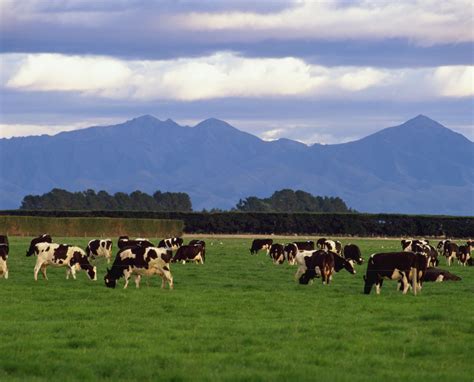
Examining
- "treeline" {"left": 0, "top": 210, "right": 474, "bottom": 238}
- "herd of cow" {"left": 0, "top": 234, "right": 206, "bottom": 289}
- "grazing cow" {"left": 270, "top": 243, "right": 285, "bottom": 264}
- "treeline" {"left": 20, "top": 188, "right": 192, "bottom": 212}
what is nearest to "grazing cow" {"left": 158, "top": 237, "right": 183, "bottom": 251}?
"grazing cow" {"left": 270, "top": 243, "right": 285, "bottom": 264}

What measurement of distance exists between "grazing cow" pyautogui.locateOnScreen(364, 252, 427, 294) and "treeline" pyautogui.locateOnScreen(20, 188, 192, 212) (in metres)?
133

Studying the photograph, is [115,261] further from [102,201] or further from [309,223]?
[102,201]

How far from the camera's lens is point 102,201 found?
175625 mm

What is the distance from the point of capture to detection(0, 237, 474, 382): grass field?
19.1 meters

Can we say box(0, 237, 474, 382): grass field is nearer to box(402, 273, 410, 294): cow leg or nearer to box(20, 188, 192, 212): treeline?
box(402, 273, 410, 294): cow leg

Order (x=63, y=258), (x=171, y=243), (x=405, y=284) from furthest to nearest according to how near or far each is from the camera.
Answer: (x=171, y=243) → (x=63, y=258) → (x=405, y=284)

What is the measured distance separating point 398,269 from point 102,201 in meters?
144

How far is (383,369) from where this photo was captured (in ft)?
63.2

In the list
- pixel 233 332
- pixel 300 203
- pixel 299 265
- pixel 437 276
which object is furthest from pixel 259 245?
pixel 300 203

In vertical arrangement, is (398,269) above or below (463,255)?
below

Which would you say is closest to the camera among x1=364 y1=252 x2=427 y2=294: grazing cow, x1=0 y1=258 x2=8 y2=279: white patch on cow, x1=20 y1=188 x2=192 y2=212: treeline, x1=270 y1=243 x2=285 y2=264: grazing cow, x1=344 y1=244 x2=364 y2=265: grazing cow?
x1=364 y1=252 x2=427 y2=294: grazing cow

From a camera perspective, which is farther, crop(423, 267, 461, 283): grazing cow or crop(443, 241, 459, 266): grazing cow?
crop(443, 241, 459, 266): grazing cow

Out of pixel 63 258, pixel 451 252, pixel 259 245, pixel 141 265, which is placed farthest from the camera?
pixel 259 245

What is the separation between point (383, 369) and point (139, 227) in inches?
2868
